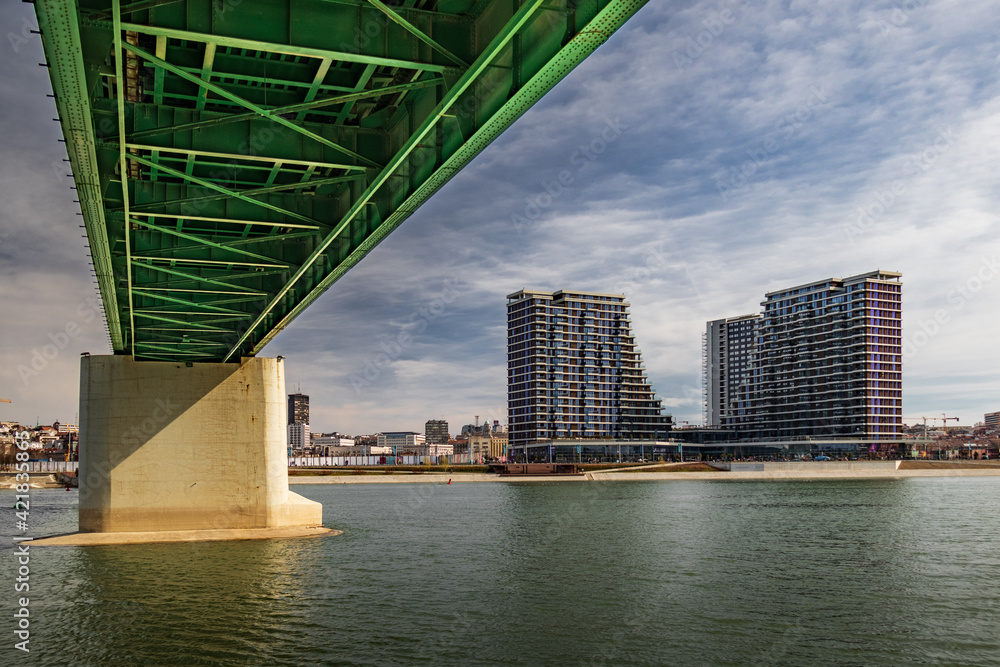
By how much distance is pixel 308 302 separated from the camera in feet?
111

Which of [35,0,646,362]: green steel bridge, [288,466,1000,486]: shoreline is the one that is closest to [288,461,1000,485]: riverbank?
[288,466,1000,486]: shoreline

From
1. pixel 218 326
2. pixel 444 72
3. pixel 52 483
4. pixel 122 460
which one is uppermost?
pixel 444 72

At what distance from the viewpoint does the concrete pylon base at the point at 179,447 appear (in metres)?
42.8

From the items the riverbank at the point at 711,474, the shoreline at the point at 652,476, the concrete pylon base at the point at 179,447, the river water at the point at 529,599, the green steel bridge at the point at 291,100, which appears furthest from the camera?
the riverbank at the point at 711,474

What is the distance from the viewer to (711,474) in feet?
517

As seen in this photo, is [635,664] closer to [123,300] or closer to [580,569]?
[580,569]

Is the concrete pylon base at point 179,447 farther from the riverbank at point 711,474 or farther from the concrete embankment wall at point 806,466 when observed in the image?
the concrete embankment wall at point 806,466

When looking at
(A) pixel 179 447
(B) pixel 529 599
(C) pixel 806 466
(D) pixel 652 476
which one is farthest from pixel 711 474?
(B) pixel 529 599

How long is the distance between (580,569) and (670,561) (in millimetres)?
5043

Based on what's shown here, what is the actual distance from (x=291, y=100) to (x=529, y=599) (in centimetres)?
1877

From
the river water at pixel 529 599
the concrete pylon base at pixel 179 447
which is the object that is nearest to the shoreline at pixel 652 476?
the concrete pylon base at pixel 179 447

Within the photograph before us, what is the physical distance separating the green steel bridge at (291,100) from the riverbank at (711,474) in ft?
348

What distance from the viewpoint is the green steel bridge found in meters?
12.8

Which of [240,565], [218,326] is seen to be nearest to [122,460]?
[218,326]
